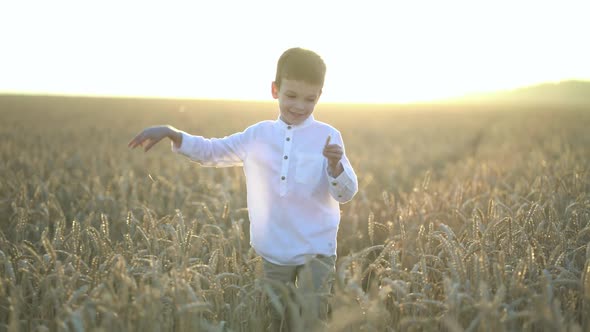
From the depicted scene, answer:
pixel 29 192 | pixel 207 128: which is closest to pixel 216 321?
pixel 29 192

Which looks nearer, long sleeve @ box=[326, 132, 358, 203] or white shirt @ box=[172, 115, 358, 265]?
long sleeve @ box=[326, 132, 358, 203]

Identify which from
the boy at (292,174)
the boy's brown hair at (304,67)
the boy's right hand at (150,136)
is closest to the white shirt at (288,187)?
the boy at (292,174)

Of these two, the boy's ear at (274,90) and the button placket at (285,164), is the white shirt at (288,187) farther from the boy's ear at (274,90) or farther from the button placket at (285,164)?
the boy's ear at (274,90)

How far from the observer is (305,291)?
6.34 ft

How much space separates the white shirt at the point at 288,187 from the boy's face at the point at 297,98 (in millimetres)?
72

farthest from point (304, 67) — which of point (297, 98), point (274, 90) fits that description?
point (274, 90)

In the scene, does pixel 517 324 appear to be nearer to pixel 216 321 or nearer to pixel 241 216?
pixel 216 321

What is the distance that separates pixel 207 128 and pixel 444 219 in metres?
15.6

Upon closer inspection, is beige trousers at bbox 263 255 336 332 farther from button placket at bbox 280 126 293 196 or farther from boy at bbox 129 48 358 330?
button placket at bbox 280 126 293 196

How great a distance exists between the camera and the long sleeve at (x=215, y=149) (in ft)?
8.43

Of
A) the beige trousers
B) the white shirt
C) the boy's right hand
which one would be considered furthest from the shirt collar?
the beige trousers

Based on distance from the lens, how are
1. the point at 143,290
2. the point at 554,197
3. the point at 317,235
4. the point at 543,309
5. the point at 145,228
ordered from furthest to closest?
the point at 554,197 → the point at 145,228 → the point at 317,235 → the point at 143,290 → the point at 543,309

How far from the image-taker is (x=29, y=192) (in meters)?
4.82

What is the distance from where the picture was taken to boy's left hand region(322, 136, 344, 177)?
2.28 metres
